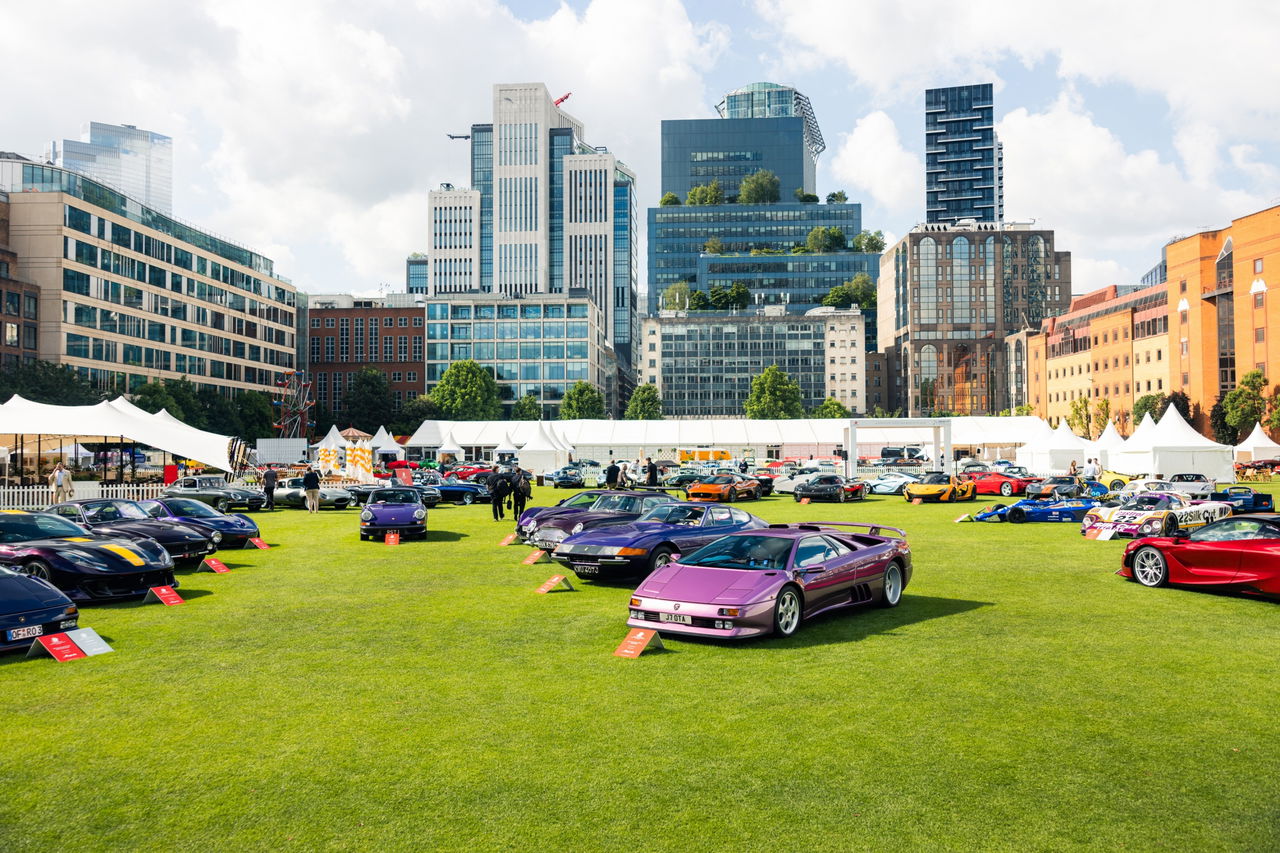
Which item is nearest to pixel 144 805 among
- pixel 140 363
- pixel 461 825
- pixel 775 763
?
pixel 461 825

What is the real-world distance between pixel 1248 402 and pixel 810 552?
98055 millimetres

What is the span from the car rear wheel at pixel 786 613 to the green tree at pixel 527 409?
403 feet

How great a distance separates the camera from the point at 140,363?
302ft

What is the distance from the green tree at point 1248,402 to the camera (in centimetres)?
9025

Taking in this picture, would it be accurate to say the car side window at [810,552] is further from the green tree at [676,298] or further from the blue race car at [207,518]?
the green tree at [676,298]

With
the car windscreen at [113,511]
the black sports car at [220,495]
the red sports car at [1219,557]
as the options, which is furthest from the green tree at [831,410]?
the car windscreen at [113,511]

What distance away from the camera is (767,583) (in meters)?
11.1

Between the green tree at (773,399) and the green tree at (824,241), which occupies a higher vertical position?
the green tree at (824,241)

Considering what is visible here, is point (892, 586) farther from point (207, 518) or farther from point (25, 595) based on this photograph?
point (207, 518)

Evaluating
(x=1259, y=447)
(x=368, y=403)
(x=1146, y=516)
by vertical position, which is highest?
(x=368, y=403)

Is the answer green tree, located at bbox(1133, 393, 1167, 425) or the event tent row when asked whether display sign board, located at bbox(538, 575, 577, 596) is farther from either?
green tree, located at bbox(1133, 393, 1167, 425)

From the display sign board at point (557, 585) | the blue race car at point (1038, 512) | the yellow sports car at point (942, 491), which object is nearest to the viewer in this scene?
the display sign board at point (557, 585)

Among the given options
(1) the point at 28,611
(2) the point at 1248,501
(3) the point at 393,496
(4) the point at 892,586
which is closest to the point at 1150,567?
(4) the point at 892,586

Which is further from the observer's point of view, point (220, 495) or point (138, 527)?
point (220, 495)
